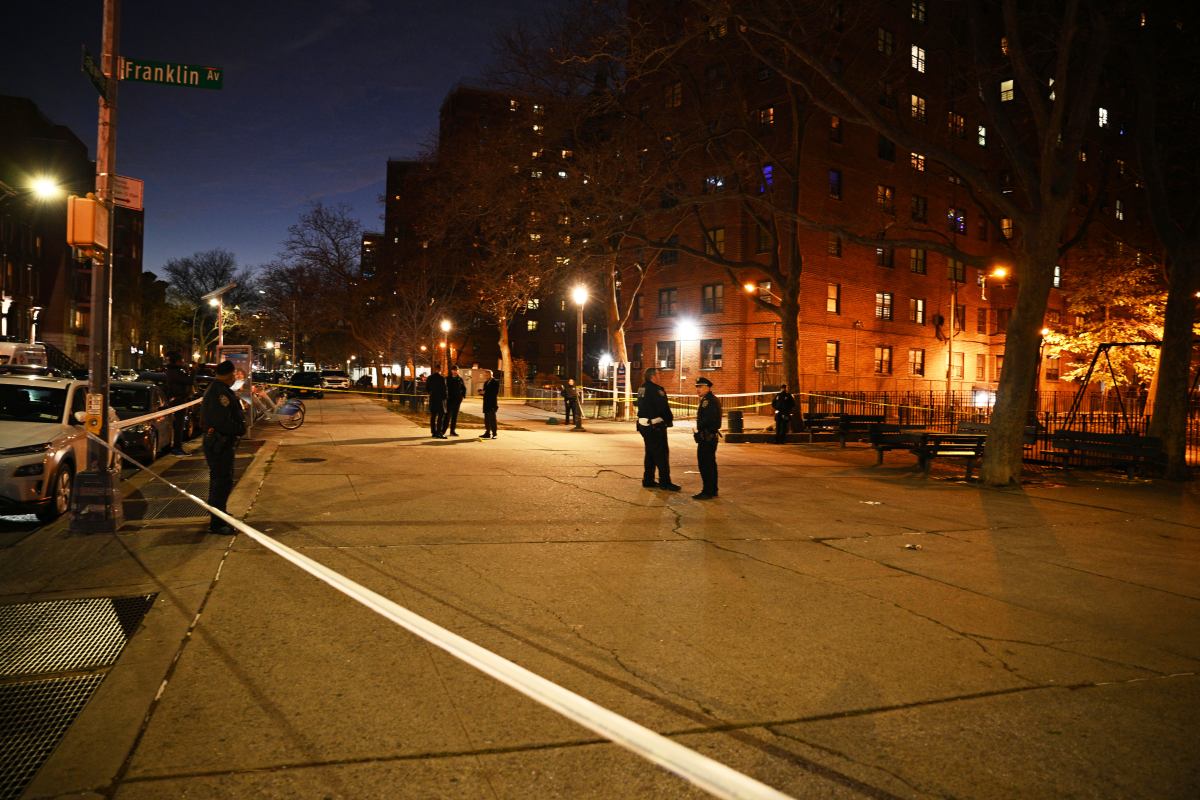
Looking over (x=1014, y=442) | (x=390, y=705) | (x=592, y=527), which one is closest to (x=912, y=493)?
(x=1014, y=442)

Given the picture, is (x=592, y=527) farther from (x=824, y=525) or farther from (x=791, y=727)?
(x=791, y=727)

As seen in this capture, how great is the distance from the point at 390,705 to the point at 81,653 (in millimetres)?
2253

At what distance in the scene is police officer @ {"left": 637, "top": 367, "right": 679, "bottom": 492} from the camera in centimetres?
1191

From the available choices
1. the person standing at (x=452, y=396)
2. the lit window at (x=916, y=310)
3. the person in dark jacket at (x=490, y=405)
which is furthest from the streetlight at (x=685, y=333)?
the person standing at (x=452, y=396)

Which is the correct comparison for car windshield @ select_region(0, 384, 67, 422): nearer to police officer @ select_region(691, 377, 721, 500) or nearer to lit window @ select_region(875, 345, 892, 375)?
police officer @ select_region(691, 377, 721, 500)

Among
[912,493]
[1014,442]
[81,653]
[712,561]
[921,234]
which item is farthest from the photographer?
[921,234]

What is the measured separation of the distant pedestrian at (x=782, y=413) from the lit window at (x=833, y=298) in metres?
18.4

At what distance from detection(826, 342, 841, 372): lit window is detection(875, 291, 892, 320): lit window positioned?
144 inches

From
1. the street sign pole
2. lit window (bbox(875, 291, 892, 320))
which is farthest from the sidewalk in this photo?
lit window (bbox(875, 291, 892, 320))

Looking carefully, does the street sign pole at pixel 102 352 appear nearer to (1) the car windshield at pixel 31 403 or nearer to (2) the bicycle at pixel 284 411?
(1) the car windshield at pixel 31 403

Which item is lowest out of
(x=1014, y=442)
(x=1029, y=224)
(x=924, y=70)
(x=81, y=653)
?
(x=81, y=653)

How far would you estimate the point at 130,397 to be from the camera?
15.3 meters

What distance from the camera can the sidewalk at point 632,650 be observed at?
363 centimetres

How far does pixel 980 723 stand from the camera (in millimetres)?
4207
